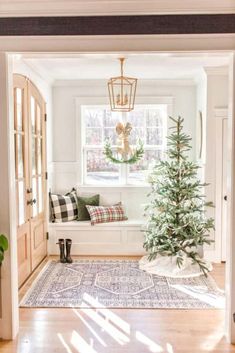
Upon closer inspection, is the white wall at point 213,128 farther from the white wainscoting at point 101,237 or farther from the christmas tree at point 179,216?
the white wainscoting at point 101,237

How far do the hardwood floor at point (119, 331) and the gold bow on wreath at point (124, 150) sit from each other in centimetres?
258

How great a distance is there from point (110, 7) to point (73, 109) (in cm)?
311

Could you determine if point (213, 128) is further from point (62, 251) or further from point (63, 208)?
point (62, 251)

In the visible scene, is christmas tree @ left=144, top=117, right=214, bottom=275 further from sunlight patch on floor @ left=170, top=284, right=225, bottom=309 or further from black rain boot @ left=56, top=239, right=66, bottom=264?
black rain boot @ left=56, top=239, right=66, bottom=264

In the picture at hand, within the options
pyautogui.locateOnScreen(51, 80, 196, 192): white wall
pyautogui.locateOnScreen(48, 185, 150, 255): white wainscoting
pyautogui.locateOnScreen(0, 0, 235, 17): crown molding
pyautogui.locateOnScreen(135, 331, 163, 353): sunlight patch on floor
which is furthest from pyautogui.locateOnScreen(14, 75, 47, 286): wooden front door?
pyautogui.locateOnScreen(135, 331, 163, 353): sunlight patch on floor

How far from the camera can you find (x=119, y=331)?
3160 millimetres

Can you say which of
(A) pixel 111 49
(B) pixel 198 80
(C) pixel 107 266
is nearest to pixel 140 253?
(C) pixel 107 266

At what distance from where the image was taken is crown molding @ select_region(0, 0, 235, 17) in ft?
9.09

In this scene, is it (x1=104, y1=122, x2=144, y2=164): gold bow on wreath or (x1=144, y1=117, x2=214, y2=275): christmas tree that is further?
(x1=104, y1=122, x2=144, y2=164): gold bow on wreath

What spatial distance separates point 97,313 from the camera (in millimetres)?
3498

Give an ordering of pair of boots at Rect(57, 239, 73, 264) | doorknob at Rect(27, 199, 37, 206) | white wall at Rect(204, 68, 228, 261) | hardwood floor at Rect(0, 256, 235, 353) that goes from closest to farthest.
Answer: hardwood floor at Rect(0, 256, 235, 353) < doorknob at Rect(27, 199, 37, 206) < white wall at Rect(204, 68, 228, 261) < pair of boots at Rect(57, 239, 73, 264)

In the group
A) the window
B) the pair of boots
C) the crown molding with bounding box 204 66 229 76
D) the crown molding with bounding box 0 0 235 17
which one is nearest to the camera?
the crown molding with bounding box 0 0 235 17

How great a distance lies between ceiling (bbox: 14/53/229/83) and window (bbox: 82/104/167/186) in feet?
1.83

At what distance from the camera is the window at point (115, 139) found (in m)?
5.85
